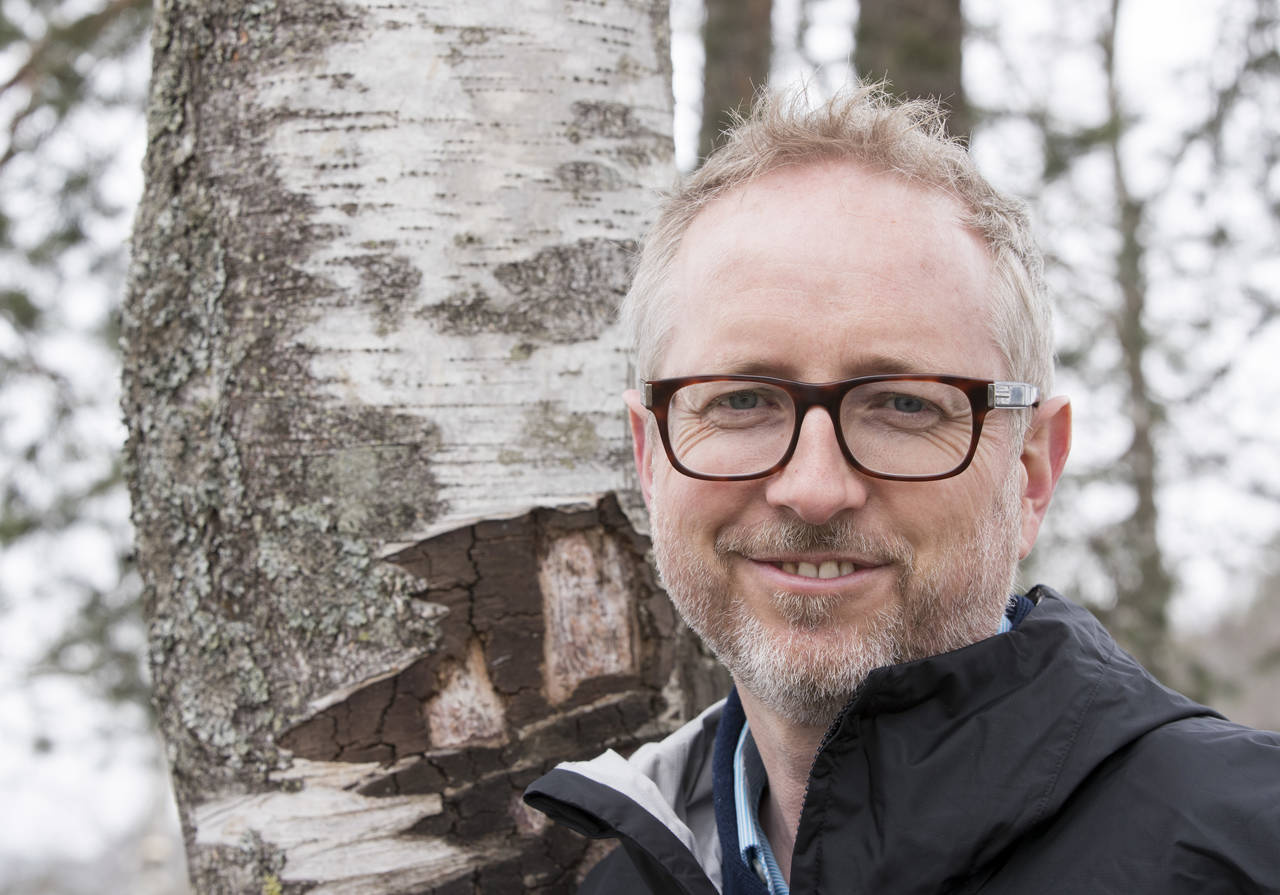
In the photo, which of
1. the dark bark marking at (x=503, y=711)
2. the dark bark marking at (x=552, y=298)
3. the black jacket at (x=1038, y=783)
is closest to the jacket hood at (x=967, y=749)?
the black jacket at (x=1038, y=783)

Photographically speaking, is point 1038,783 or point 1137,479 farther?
point 1137,479

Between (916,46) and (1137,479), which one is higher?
(916,46)

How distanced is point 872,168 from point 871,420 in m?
0.39

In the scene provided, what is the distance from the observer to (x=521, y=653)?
166 centimetres

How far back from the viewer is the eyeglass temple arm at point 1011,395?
1372 mm

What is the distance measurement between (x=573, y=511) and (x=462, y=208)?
0.55m

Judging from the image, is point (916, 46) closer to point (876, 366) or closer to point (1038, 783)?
point (876, 366)

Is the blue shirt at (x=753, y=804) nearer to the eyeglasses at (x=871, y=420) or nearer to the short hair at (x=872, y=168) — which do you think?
the eyeglasses at (x=871, y=420)

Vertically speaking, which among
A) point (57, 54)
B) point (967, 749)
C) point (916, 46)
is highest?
point (916, 46)

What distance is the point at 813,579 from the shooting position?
1.37 m

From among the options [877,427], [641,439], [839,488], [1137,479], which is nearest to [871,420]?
[877,427]

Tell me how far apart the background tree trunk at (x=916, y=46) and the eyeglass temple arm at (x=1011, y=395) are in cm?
314

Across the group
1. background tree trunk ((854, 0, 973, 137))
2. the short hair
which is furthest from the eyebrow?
background tree trunk ((854, 0, 973, 137))

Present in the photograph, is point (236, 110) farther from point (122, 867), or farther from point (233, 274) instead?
point (122, 867)
